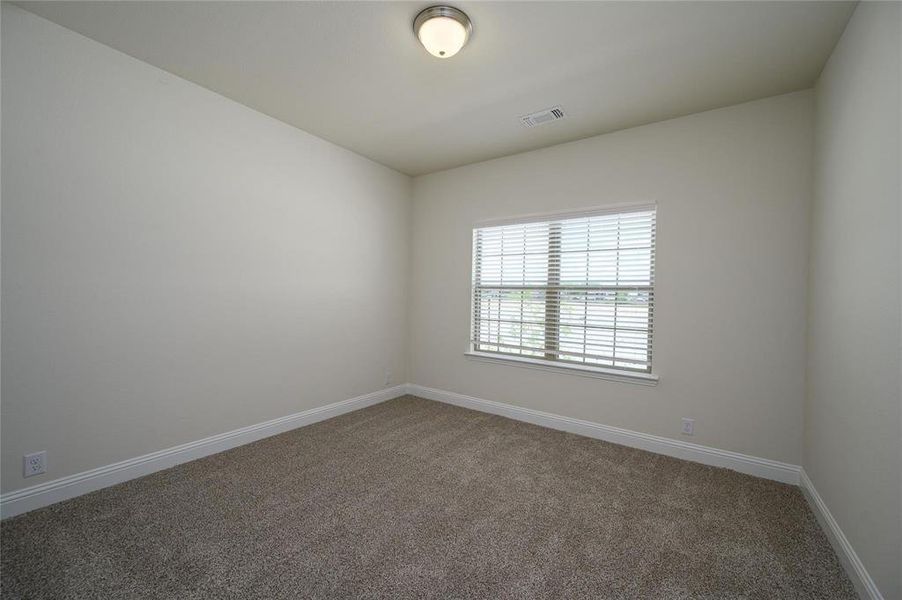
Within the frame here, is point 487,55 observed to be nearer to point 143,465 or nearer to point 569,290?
point 569,290

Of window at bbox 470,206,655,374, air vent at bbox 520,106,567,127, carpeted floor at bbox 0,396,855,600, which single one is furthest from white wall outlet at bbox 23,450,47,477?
air vent at bbox 520,106,567,127

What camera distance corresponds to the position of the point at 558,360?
3549 mm

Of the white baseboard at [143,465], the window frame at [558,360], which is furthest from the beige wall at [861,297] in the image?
the white baseboard at [143,465]

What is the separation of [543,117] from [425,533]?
3012mm

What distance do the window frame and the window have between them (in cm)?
2

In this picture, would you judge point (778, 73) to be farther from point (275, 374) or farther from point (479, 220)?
point (275, 374)

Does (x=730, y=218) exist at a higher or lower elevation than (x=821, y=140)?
lower

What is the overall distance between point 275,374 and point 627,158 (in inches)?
139

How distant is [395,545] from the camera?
180 cm

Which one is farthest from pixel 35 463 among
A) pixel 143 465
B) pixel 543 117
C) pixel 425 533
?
pixel 543 117

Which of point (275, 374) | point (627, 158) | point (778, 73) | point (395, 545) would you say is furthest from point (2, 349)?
point (778, 73)

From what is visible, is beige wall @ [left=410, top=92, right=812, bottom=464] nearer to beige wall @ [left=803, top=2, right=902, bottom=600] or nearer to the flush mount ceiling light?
Result: beige wall @ [left=803, top=2, right=902, bottom=600]

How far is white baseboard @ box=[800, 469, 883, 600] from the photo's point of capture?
1.48 metres

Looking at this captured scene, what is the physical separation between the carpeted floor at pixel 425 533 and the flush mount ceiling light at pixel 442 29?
2.57 metres
